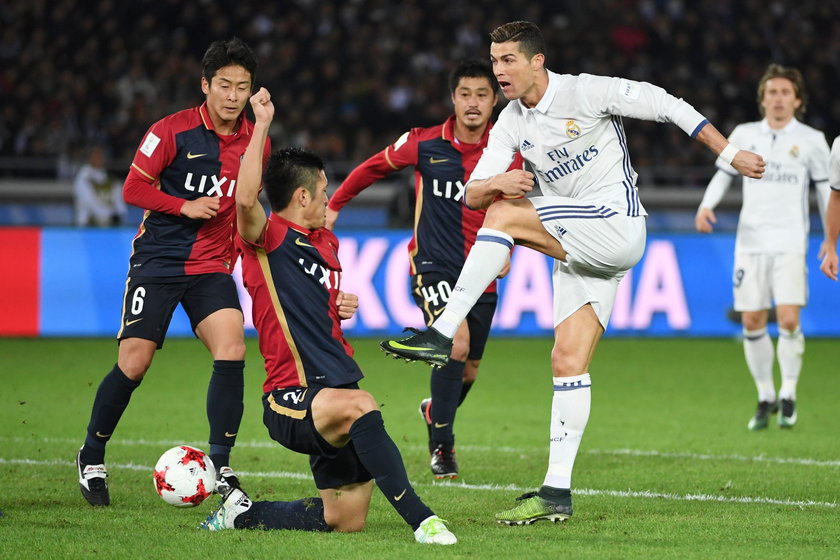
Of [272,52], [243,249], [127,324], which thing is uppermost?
[272,52]

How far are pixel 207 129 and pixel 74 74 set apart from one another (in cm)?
1422

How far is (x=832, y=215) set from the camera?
7.40 metres

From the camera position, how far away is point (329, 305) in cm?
510

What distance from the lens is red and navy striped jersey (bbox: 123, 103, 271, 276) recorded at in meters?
6.24

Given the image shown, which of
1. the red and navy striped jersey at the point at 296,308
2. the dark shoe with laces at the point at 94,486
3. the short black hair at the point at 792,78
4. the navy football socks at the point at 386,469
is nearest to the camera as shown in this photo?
the navy football socks at the point at 386,469

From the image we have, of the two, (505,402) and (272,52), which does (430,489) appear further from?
(272,52)

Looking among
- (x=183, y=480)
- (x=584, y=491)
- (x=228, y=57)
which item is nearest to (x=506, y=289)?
(x=584, y=491)

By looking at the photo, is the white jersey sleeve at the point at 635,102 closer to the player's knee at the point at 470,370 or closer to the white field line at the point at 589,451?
the player's knee at the point at 470,370

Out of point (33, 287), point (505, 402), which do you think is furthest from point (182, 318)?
point (505, 402)

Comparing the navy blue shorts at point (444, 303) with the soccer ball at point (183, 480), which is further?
the navy blue shorts at point (444, 303)

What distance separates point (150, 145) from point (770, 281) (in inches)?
202

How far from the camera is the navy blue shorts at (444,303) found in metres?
7.30

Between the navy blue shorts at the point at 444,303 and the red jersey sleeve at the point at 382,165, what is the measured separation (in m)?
0.67

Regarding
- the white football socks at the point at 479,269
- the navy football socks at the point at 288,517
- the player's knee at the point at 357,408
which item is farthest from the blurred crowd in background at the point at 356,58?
the player's knee at the point at 357,408
